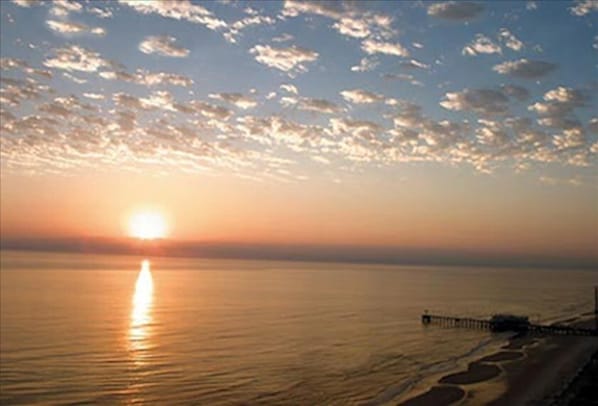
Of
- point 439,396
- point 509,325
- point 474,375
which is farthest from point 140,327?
point 509,325

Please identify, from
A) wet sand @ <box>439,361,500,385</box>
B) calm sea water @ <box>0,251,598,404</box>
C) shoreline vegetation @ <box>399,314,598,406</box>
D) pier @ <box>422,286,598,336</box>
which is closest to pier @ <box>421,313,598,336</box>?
pier @ <box>422,286,598,336</box>

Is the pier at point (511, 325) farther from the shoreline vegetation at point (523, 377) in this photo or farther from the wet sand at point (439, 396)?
the wet sand at point (439, 396)

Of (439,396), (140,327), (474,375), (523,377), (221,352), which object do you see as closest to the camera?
(439,396)

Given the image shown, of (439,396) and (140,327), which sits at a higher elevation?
(439,396)

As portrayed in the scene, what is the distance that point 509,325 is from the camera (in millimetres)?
79875

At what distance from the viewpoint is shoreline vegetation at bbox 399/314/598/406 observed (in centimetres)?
3888

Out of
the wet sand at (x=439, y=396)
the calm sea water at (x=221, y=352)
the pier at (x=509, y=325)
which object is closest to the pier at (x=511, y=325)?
the pier at (x=509, y=325)

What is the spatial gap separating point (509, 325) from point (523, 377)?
3500cm

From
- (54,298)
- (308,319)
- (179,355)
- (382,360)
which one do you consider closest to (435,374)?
(382,360)

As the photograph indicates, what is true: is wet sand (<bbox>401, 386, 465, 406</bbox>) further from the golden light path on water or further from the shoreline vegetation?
the golden light path on water

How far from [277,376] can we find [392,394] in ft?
34.7

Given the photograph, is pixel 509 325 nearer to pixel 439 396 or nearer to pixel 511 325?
pixel 511 325

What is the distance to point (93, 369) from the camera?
1944 inches

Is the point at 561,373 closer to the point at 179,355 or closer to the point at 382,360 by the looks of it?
the point at 382,360
